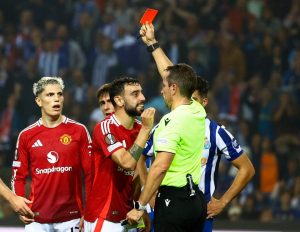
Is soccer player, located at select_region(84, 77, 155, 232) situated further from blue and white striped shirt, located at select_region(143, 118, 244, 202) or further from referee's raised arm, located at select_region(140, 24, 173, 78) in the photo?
referee's raised arm, located at select_region(140, 24, 173, 78)

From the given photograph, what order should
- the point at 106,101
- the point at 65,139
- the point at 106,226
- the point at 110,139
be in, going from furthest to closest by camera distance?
the point at 106,101 → the point at 65,139 → the point at 106,226 → the point at 110,139

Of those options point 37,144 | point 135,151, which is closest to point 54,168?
→ point 37,144

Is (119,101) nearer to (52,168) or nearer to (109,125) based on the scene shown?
(109,125)

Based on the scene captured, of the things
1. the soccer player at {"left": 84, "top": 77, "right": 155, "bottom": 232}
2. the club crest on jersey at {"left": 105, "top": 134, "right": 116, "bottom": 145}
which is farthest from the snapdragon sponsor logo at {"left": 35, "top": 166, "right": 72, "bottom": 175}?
the club crest on jersey at {"left": 105, "top": 134, "right": 116, "bottom": 145}

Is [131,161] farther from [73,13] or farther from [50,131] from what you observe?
[73,13]

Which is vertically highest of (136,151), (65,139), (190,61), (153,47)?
(190,61)

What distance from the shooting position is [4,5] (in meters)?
14.6

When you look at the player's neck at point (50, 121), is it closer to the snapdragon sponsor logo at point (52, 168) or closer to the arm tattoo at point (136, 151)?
the snapdragon sponsor logo at point (52, 168)

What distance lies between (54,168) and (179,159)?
4.32 ft

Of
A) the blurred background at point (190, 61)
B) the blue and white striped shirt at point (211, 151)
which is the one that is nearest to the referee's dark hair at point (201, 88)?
the blue and white striped shirt at point (211, 151)

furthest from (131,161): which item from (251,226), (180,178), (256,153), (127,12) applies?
(127,12)

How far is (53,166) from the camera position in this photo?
700 cm

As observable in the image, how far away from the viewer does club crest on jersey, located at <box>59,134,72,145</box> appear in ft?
23.2

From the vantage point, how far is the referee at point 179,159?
5.98m
